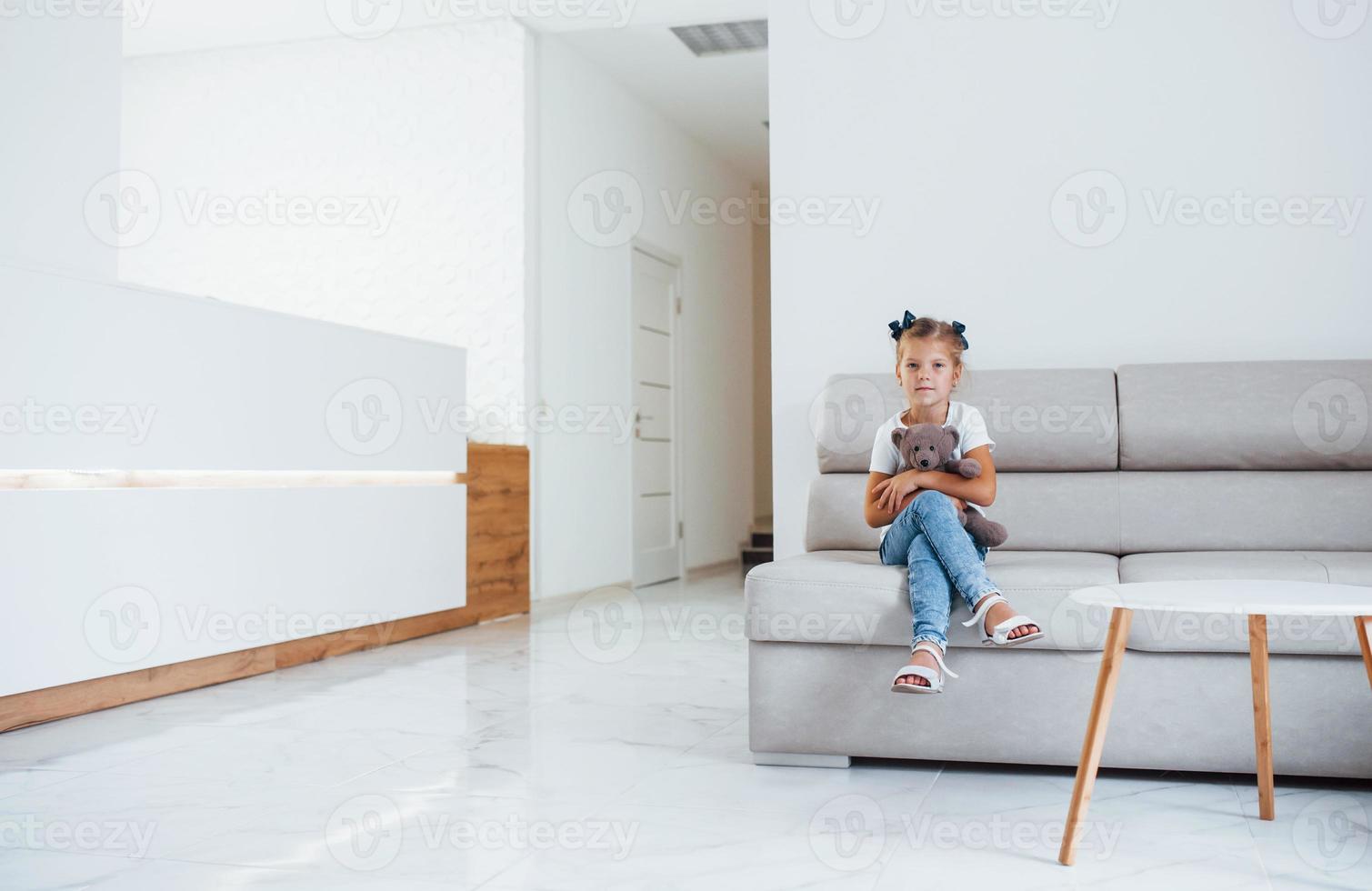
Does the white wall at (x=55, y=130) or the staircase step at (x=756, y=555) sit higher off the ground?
the white wall at (x=55, y=130)

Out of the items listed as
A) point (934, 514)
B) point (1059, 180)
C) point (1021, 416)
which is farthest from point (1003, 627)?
point (1059, 180)

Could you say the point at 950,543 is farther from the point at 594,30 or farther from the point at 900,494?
the point at 594,30

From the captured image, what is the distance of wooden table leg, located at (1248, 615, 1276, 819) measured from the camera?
2.04 m

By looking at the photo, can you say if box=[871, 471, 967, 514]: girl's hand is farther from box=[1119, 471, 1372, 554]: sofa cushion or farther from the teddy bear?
box=[1119, 471, 1372, 554]: sofa cushion

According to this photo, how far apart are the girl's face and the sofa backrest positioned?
1.58 ft

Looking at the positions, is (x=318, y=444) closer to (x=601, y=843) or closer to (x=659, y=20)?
(x=601, y=843)

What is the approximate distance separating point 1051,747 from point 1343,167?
A: 2.02 meters

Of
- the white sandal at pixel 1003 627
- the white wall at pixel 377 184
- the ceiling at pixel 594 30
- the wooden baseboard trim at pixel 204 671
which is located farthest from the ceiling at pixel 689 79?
the white sandal at pixel 1003 627

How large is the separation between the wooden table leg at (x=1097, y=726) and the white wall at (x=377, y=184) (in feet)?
12.9

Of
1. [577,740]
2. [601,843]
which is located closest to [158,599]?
[577,740]

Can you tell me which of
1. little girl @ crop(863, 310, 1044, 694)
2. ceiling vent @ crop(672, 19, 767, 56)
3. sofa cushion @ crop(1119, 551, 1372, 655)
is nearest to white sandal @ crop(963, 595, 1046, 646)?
little girl @ crop(863, 310, 1044, 694)

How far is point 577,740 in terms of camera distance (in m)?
2.72

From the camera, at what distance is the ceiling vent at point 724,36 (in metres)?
5.61

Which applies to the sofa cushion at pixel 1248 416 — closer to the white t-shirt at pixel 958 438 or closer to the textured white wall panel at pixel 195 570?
the white t-shirt at pixel 958 438
